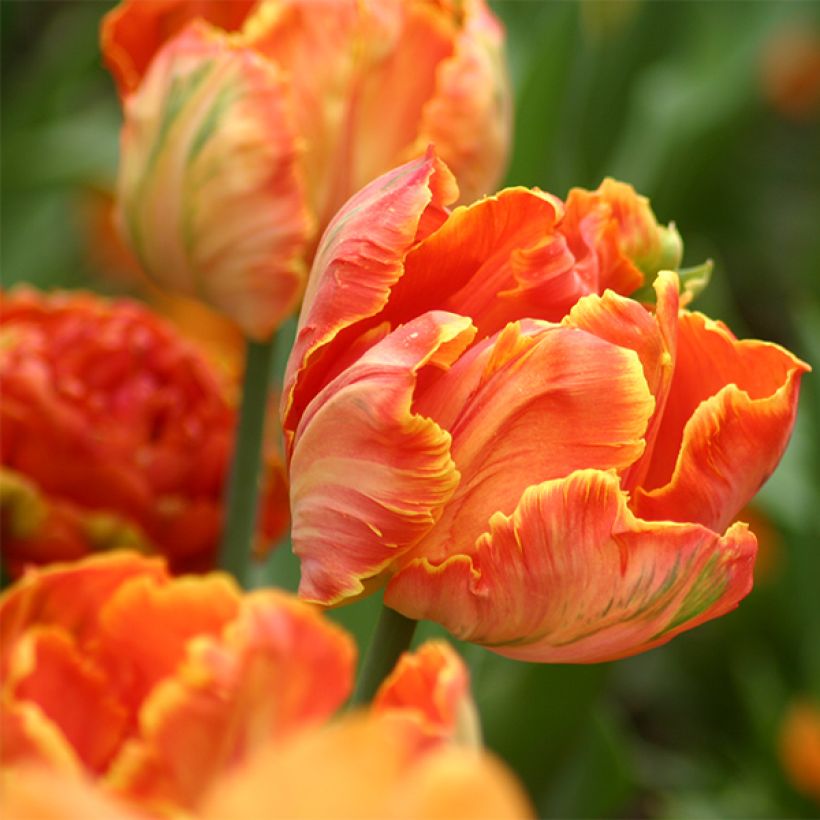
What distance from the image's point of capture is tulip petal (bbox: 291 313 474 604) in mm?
362

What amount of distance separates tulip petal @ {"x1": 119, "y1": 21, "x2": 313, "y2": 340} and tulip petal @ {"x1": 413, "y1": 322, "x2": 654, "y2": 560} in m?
0.16

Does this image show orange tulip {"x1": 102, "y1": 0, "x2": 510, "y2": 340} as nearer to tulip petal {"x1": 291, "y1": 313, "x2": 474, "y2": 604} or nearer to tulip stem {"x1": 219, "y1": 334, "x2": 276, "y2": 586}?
tulip stem {"x1": 219, "y1": 334, "x2": 276, "y2": 586}

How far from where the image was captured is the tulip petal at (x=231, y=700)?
29 centimetres

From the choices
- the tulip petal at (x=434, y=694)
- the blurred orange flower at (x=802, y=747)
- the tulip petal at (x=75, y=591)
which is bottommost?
the blurred orange flower at (x=802, y=747)

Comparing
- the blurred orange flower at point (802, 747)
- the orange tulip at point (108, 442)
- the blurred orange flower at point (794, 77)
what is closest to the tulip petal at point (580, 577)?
the orange tulip at point (108, 442)

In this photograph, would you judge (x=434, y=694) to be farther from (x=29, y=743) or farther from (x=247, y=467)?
(x=247, y=467)

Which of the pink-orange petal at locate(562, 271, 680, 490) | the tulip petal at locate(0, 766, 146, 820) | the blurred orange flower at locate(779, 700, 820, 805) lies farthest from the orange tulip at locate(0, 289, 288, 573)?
the blurred orange flower at locate(779, 700, 820, 805)

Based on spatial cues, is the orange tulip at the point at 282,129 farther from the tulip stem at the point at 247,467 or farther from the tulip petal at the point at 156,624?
the tulip petal at the point at 156,624

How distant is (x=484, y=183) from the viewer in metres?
0.54

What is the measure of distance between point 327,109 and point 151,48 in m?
0.09

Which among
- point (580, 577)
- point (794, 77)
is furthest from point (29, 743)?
point (794, 77)

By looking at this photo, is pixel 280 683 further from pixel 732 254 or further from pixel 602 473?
pixel 732 254

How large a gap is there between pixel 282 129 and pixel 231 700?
26 cm

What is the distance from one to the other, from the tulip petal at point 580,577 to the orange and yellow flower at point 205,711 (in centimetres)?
5
